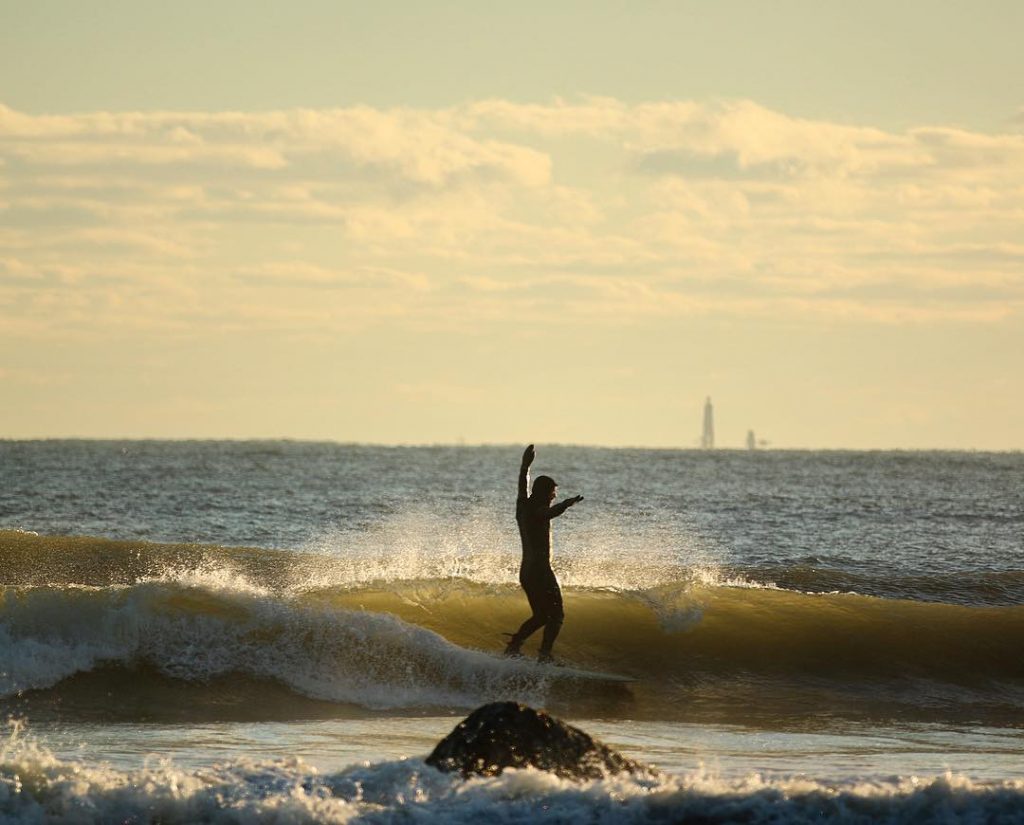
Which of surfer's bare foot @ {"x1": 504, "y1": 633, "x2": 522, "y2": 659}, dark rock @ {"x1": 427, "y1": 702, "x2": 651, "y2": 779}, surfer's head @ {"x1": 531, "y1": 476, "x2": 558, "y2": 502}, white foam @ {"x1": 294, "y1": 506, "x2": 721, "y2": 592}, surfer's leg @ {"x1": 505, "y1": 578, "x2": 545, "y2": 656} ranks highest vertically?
surfer's head @ {"x1": 531, "y1": 476, "x2": 558, "y2": 502}

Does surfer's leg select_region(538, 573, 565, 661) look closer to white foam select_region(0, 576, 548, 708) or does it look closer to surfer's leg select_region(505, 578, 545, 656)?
surfer's leg select_region(505, 578, 545, 656)

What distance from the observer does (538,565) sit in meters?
16.1

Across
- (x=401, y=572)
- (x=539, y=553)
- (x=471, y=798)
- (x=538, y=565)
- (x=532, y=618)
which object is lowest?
(x=471, y=798)

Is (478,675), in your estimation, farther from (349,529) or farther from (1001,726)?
(349,529)

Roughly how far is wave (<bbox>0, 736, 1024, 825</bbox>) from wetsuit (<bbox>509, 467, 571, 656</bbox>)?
5784 millimetres

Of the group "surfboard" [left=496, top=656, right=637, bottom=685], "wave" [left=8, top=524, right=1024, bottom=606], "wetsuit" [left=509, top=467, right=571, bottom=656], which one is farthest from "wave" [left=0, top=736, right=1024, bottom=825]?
"wave" [left=8, top=524, right=1024, bottom=606]

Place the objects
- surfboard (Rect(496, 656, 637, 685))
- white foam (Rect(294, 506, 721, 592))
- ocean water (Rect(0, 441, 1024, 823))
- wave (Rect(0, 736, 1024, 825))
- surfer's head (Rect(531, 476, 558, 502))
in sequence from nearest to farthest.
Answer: wave (Rect(0, 736, 1024, 825)) → ocean water (Rect(0, 441, 1024, 823)) → surfer's head (Rect(531, 476, 558, 502)) → surfboard (Rect(496, 656, 637, 685)) → white foam (Rect(294, 506, 721, 592))

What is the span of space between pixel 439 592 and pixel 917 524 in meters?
31.4

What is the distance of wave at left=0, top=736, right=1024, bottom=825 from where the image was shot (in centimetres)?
976

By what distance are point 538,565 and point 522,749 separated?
593 centimetres

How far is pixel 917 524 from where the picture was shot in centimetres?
4872

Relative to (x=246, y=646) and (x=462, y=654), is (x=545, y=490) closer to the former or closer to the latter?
(x=462, y=654)

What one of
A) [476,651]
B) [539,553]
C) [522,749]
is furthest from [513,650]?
[522,749]

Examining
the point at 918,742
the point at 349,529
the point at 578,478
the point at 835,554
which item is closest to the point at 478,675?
the point at 918,742
